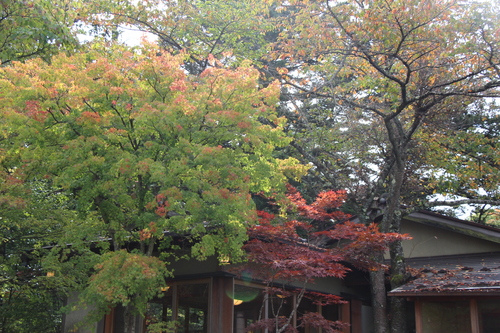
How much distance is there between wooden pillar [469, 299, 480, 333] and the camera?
31.2 feet

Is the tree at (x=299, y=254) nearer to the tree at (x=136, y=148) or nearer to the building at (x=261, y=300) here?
the building at (x=261, y=300)

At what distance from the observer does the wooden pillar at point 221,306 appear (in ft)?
31.8

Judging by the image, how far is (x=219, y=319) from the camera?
31.9ft

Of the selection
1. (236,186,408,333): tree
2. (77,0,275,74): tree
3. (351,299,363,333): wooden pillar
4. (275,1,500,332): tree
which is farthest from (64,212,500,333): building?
(77,0,275,74): tree

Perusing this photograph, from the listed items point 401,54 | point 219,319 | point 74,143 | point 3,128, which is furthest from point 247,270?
point 401,54

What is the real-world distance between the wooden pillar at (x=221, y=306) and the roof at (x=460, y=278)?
11.7ft

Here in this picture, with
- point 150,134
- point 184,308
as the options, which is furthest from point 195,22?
point 184,308

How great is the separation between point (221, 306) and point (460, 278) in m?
5.37

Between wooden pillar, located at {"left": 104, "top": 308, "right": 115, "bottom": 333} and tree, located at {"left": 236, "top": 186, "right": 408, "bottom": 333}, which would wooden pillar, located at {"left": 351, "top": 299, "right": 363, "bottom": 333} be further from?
wooden pillar, located at {"left": 104, "top": 308, "right": 115, "bottom": 333}

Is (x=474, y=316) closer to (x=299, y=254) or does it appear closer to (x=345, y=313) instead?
(x=299, y=254)

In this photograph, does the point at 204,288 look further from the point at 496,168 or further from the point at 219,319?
the point at 496,168

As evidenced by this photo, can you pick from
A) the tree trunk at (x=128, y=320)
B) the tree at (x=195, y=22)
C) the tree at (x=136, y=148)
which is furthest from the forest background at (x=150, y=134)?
the tree at (x=195, y=22)

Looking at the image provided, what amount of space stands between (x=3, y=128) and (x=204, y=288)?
5196 mm

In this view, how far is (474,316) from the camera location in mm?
9531
